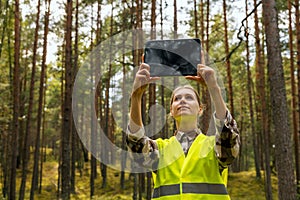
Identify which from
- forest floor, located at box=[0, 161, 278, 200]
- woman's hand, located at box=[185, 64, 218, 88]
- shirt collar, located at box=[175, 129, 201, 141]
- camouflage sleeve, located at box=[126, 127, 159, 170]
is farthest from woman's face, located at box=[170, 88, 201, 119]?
forest floor, located at box=[0, 161, 278, 200]

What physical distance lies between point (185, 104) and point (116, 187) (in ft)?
73.1

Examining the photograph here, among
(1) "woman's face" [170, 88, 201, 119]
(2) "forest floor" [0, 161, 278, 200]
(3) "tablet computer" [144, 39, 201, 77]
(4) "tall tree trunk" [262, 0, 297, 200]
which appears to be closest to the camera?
(3) "tablet computer" [144, 39, 201, 77]

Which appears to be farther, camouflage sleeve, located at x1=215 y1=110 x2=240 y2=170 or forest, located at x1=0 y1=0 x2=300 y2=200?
forest, located at x1=0 y1=0 x2=300 y2=200

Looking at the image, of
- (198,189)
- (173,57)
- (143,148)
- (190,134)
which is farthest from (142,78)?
(198,189)

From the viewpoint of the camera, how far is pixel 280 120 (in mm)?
5793

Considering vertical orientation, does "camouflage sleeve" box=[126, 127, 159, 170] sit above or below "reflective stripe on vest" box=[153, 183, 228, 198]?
above

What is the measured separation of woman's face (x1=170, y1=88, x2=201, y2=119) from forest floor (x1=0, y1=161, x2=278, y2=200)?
52.4 ft

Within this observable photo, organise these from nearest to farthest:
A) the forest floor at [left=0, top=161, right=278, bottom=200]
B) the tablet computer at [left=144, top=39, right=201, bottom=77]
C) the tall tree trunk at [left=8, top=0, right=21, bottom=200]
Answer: the tablet computer at [left=144, top=39, right=201, bottom=77]
the tall tree trunk at [left=8, top=0, right=21, bottom=200]
the forest floor at [left=0, top=161, right=278, bottom=200]

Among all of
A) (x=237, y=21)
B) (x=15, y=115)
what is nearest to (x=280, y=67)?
(x=15, y=115)

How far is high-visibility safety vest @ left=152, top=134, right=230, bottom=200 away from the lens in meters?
2.10

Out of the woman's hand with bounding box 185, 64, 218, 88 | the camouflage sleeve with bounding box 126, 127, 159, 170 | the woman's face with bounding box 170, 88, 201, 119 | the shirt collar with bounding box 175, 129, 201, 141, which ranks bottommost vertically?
the camouflage sleeve with bounding box 126, 127, 159, 170

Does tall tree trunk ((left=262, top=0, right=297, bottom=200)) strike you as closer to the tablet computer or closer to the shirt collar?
the shirt collar

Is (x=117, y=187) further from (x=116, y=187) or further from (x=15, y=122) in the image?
(x=15, y=122)

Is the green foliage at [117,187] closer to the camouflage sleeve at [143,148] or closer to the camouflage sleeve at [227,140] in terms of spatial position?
the camouflage sleeve at [143,148]
